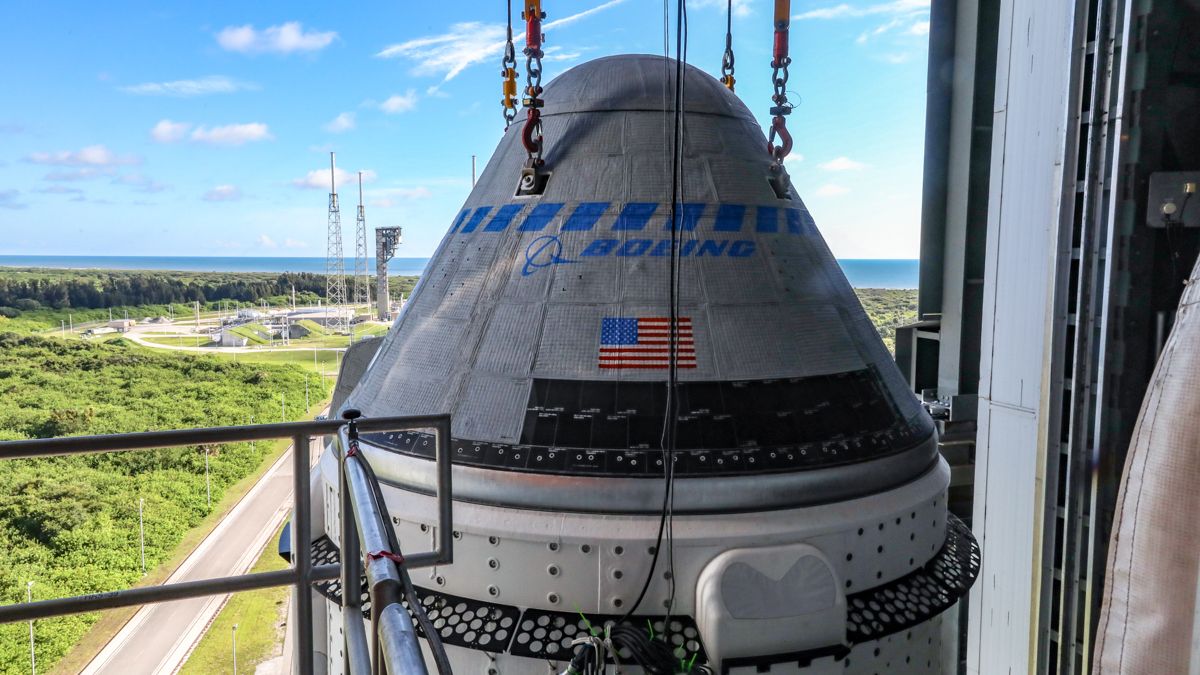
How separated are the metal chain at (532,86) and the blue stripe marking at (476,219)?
538 mm

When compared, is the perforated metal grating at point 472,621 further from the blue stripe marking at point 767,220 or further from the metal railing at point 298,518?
the blue stripe marking at point 767,220

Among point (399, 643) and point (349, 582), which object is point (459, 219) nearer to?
point (349, 582)

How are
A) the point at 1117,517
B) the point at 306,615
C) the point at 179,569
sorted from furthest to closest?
the point at 179,569 < the point at 306,615 < the point at 1117,517

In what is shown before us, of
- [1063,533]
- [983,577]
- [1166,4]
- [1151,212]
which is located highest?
[1166,4]

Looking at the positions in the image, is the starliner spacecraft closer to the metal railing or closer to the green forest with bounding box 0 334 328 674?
the metal railing

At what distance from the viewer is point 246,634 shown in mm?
17781

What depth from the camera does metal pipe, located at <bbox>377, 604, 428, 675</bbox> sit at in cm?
140

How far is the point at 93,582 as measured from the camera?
21578mm

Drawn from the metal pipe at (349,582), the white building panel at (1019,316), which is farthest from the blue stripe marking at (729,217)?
the metal pipe at (349,582)

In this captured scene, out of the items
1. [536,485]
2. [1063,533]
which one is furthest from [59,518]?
[1063,533]

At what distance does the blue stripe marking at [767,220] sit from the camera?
5166 mm

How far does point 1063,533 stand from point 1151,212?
2.03 meters

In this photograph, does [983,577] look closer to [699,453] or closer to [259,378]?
[699,453]

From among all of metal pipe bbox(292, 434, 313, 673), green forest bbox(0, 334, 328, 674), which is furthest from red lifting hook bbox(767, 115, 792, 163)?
green forest bbox(0, 334, 328, 674)
